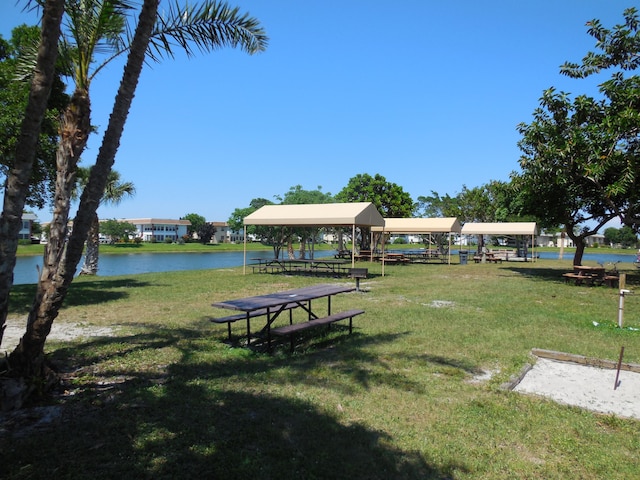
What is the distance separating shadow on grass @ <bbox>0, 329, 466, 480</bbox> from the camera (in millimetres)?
2863

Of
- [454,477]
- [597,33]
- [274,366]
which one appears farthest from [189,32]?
[597,33]

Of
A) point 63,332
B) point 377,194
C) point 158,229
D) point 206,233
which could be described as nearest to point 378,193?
point 377,194

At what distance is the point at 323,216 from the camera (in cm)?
1742

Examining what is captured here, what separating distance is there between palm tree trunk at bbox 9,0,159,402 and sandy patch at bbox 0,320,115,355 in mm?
2584

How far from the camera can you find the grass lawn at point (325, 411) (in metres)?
2.95

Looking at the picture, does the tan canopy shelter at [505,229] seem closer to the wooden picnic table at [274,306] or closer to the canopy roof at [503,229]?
the canopy roof at [503,229]

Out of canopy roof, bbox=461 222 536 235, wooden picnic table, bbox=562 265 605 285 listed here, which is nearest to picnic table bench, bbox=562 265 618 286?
wooden picnic table, bbox=562 265 605 285

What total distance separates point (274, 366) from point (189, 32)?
14.9 ft

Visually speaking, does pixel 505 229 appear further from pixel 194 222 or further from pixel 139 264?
pixel 194 222

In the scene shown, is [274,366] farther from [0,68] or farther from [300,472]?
[0,68]

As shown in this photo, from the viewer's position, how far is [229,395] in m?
4.22

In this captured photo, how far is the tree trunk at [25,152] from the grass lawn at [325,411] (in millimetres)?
1276

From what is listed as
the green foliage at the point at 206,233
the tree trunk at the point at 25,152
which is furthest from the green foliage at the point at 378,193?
the green foliage at the point at 206,233

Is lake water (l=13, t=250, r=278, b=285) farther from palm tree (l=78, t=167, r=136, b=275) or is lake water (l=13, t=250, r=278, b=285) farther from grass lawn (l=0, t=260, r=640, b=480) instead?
grass lawn (l=0, t=260, r=640, b=480)
